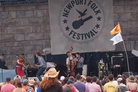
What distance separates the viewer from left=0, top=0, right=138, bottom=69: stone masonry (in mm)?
28484

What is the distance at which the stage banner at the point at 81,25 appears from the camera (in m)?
27.1

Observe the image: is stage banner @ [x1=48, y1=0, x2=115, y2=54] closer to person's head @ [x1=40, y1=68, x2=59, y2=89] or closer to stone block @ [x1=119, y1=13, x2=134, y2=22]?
stone block @ [x1=119, y1=13, x2=134, y2=22]

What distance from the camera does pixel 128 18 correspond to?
28766 mm

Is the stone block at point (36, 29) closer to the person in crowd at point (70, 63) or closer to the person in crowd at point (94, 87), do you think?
the person in crowd at point (70, 63)

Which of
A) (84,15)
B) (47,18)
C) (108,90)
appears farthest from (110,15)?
(108,90)

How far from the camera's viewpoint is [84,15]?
27625mm

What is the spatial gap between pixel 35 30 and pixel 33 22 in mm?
389

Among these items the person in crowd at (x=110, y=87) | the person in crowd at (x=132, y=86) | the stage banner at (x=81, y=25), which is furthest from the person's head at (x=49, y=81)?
the stage banner at (x=81, y=25)

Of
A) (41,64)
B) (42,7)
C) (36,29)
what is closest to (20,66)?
(41,64)

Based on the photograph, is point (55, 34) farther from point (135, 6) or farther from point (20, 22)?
point (135, 6)

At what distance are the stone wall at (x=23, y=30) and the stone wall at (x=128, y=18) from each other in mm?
3246

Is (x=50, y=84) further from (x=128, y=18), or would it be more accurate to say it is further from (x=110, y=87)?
(x=128, y=18)

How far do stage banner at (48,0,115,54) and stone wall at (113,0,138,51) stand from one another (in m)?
1.37

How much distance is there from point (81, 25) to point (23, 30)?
2.79 meters
